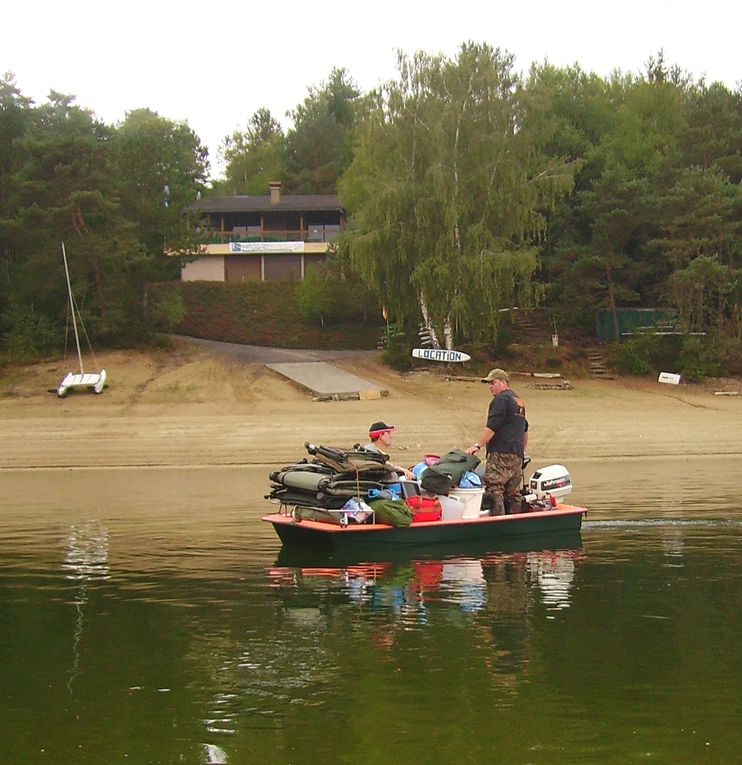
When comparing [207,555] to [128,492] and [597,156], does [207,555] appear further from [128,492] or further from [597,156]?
[597,156]

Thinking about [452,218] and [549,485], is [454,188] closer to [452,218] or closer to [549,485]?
[452,218]

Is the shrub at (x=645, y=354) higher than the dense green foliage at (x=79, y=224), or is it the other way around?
the dense green foliage at (x=79, y=224)

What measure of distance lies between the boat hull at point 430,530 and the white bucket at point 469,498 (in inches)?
10.5

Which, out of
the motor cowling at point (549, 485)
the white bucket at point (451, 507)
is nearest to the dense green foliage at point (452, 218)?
the motor cowling at point (549, 485)

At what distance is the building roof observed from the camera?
62562 mm

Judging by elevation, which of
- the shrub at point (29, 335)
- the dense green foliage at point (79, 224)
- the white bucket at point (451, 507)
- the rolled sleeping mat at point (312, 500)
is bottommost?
the white bucket at point (451, 507)

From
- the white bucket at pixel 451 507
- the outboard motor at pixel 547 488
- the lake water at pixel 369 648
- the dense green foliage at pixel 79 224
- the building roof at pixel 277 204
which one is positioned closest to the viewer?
the lake water at pixel 369 648

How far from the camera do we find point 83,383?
33719 millimetres

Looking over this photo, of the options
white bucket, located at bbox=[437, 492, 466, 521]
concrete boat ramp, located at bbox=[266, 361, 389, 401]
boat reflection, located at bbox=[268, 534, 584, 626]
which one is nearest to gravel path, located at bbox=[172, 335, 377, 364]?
concrete boat ramp, located at bbox=[266, 361, 389, 401]

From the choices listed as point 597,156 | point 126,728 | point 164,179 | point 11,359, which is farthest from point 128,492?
point 597,156

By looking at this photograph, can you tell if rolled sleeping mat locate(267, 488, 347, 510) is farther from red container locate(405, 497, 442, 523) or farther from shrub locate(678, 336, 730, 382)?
shrub locate(678, 336, 730, 382)

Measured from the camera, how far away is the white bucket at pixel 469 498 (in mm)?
13625

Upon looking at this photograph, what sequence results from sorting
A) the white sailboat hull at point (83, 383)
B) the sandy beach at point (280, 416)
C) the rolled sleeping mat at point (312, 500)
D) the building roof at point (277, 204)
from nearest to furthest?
the rolled sleeping mat at point (312, 500), the sandy beach at point (280, 416), the white sailboat hull at point (83, 383), the building roof at point (277, 204)

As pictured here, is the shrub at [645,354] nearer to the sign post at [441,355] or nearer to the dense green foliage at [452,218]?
the dense green foliage at [452,218]
